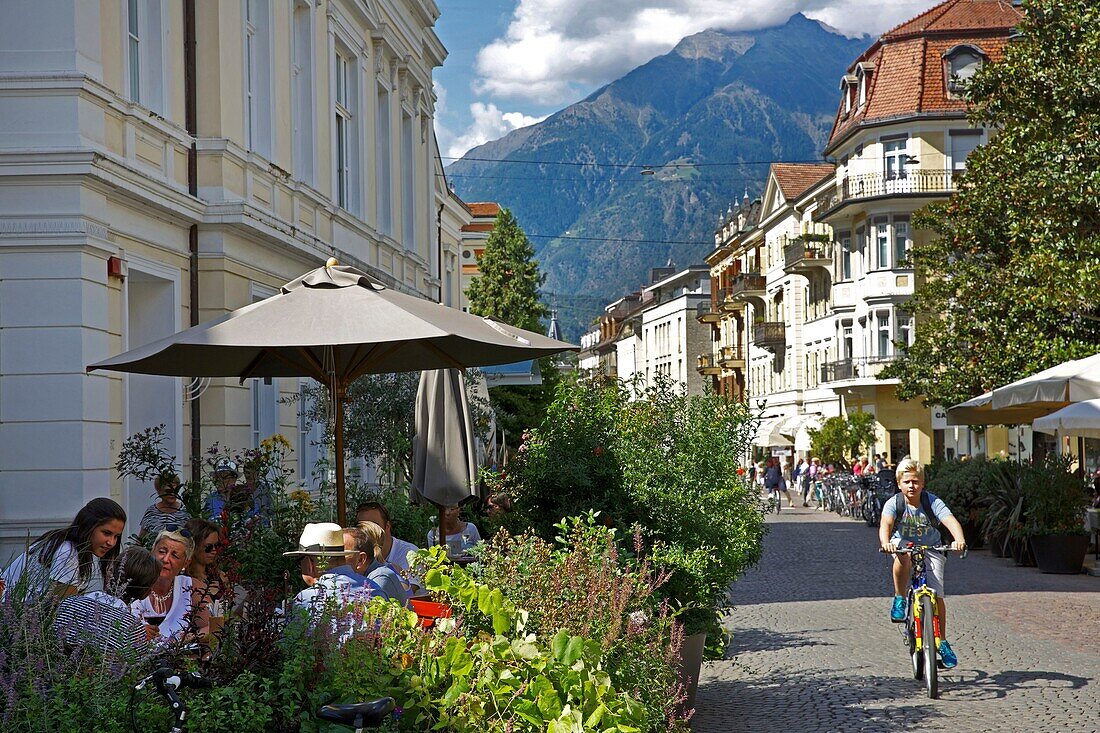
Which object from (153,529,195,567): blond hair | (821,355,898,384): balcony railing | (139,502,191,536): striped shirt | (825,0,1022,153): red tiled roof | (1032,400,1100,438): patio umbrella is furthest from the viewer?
(821,355,898,384): balcony railing

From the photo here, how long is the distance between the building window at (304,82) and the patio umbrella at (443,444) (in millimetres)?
8096

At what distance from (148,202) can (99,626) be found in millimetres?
9024

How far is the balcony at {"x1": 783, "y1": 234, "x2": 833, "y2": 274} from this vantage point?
6094 cm

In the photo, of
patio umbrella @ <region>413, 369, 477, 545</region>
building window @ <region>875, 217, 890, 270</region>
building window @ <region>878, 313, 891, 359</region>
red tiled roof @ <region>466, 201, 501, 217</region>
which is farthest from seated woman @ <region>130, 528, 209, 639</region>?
red tiled roof @ <region>466, 201, 501, 217</region>

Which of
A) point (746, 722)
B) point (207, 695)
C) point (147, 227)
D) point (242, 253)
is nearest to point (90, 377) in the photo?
point (147, 227)

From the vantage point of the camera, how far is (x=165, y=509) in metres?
11.7

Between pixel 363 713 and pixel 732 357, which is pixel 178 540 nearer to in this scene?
pixel 363 713

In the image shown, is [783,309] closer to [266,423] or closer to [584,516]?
[266,423]

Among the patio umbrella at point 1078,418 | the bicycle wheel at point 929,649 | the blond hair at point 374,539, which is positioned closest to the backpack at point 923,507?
the bicycle wheel at point 929,649

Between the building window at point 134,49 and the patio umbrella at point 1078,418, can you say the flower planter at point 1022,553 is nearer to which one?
the patio umbrella at point 1078,418

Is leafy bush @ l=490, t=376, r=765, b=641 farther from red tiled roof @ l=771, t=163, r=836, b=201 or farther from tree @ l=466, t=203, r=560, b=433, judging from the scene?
red tiled roof @ l=771, t=163, r=836, b=201

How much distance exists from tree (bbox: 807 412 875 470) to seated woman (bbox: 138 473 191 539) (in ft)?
141

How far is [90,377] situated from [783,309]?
63.5 meters

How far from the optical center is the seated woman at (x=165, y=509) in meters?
11.0
